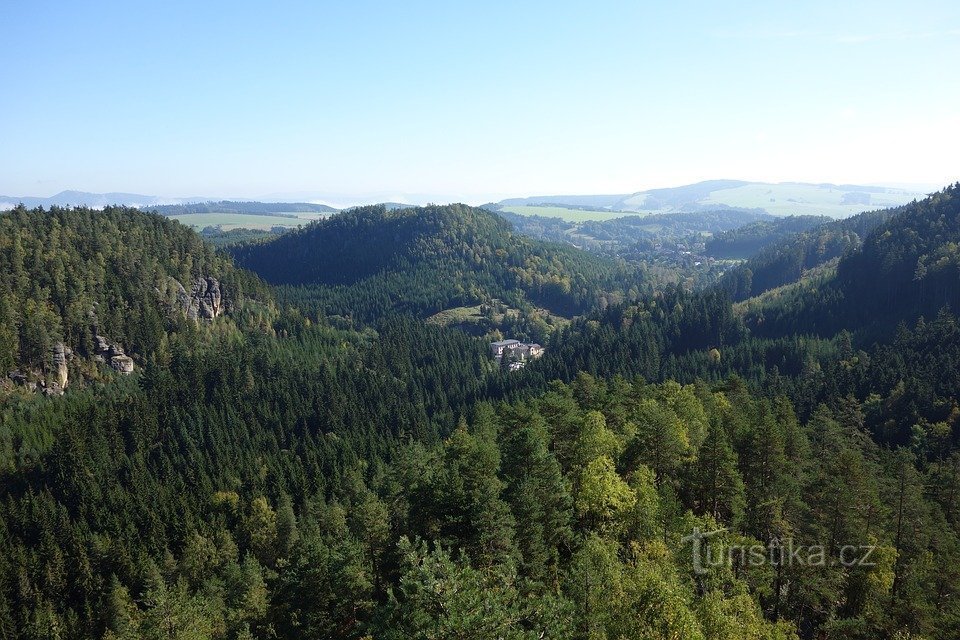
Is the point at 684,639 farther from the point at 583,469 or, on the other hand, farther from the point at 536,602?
the point at 583,469

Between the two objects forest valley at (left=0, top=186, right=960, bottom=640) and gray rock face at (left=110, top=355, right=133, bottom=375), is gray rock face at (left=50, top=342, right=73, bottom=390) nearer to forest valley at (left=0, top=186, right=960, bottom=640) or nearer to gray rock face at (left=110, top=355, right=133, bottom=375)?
forest valley at (left=0, top=186, right=960, bottom=640)

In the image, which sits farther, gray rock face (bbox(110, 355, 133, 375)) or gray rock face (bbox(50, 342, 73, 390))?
gray rock face (bbox(110, 355, 133, 375))

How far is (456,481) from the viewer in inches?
1700

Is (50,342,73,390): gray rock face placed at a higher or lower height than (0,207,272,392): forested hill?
lower

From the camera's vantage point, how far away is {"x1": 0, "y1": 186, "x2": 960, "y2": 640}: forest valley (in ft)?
127

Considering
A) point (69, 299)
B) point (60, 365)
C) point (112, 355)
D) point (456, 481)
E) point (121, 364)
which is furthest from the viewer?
point (69, 299)

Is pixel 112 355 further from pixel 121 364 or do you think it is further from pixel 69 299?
pixel 69 299

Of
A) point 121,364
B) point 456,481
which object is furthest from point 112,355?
point 456,481

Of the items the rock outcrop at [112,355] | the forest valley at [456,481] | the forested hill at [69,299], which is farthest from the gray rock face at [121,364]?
the forested hill at [69,299]

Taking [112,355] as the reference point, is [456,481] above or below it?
above

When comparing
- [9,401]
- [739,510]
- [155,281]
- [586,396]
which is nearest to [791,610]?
[739,510]

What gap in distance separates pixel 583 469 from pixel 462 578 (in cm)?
2419

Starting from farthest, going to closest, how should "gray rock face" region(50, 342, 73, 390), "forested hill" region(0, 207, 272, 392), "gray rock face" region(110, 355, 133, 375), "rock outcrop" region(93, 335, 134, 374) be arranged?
"gray rock face" region(110, 355, 133, 375) < "rock outcrop" region(93, 335, 134, 374) < "gray rock face" region(50, 342, 73, 390) < "forested hill" region(0, 207, 272, 392)

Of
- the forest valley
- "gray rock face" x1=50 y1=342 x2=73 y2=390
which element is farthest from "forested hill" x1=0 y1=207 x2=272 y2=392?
the forest valley
